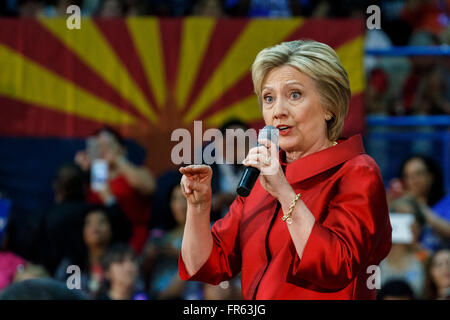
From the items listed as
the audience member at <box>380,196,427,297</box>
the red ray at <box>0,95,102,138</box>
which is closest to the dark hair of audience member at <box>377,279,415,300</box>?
the audience member at <box>380,196,427,297</box>

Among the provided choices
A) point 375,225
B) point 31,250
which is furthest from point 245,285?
point 31,250

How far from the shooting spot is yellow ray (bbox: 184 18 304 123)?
551cm

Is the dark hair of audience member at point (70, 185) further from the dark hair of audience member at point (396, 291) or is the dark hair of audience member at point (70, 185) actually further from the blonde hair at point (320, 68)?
the blonde hair at point (320, 68)

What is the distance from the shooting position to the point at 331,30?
17.9ft

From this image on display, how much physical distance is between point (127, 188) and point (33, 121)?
0.94 metres

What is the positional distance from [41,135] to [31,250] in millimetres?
992

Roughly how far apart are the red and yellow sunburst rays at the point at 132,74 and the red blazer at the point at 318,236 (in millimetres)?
3271

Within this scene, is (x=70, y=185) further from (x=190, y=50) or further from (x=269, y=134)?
(x=269, y=134)

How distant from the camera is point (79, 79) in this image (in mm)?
5535

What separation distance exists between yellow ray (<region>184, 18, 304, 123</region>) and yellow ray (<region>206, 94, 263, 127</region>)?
104 mm

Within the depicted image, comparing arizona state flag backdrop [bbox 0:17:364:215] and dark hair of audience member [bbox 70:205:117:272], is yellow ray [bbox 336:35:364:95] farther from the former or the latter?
dark hair of audience member [bbox 70:205:117:272]

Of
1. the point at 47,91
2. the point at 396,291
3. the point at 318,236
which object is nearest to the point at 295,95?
the point at 318,236
